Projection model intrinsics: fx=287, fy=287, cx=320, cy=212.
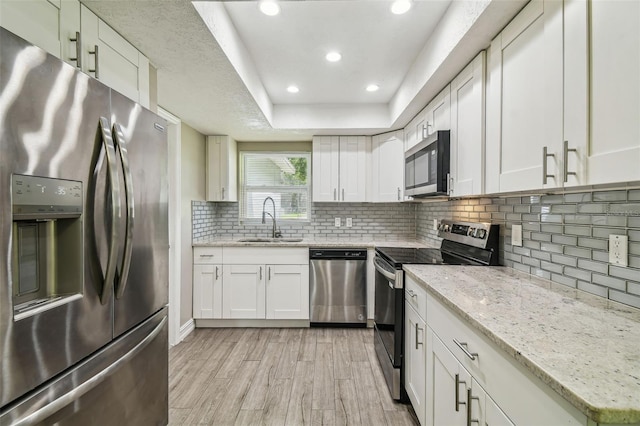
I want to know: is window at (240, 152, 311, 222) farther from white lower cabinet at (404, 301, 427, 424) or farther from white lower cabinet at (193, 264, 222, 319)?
white lower cabinet at (404, 301, 427, 424)

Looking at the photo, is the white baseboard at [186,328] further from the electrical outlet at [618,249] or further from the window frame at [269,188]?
the electrical outlet at [618,249]

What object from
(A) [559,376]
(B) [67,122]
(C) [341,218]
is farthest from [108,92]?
(C) [341,218]

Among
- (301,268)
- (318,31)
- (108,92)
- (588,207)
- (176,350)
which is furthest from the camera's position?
(301,268)

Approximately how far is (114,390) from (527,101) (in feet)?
6.93

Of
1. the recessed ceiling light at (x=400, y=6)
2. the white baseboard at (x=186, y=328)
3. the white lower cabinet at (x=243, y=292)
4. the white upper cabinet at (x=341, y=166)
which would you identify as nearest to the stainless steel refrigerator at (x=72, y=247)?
the recessed ceiling light at (x=400, y=6)

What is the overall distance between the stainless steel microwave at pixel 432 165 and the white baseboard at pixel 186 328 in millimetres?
2643

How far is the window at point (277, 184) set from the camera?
3822 mm

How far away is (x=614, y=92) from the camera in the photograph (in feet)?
2.87

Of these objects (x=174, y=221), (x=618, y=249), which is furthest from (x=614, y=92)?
(x=174, y=221)

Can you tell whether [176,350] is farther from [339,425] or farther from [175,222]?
[339,425]

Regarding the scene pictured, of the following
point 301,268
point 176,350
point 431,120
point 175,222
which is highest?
point 431,120

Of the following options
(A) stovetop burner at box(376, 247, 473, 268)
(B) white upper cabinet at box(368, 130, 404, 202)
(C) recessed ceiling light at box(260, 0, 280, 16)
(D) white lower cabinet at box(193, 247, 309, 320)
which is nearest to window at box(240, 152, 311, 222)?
(D) white lower cabinet at box(193, 247, 309, 320)

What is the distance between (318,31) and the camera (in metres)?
1.88

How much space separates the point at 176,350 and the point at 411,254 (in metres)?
2.33
